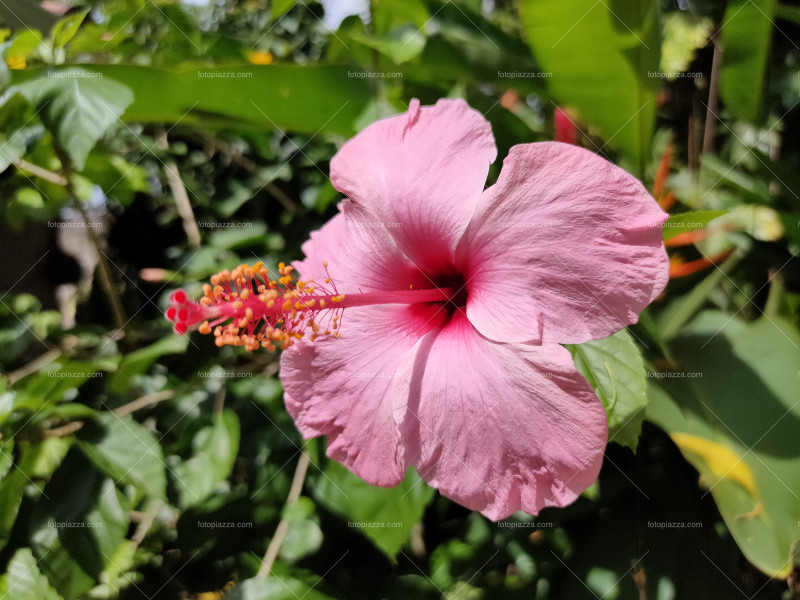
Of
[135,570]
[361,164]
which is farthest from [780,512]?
[135,570]

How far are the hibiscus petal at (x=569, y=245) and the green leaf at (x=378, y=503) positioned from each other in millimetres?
394

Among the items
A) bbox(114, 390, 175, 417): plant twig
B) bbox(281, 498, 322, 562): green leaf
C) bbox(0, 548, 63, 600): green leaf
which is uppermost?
bbox(114, 390, 175, 417): plant twig

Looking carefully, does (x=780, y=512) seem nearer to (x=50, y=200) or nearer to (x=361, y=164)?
(x=361, y=164)

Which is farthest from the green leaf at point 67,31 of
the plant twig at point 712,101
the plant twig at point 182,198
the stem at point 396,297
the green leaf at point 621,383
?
the plant twig at point 712,101

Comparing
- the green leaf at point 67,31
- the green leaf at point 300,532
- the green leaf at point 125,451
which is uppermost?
the green leaf at point 67,31

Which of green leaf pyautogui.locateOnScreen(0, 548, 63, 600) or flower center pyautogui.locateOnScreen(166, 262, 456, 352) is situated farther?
green leaf pyautogui.locateOnScreen(0, 548, 63, 600)

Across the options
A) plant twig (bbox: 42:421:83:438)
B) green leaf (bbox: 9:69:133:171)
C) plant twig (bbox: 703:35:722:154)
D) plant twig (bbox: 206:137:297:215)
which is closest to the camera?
green leaf (bbox: 9:69:133:171)

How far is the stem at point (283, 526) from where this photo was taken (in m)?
1.01

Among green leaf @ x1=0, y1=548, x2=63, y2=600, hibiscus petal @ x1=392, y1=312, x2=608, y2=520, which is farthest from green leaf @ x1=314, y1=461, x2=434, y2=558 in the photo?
green leaf @ x1=0, y1=548, x2=63, y2=600

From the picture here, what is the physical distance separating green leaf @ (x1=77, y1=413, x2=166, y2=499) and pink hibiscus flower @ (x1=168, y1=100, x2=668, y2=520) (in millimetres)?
263

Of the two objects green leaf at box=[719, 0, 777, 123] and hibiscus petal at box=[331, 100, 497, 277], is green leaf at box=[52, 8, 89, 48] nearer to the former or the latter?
hibiscus petal at box=[331, 100, 497, 277]

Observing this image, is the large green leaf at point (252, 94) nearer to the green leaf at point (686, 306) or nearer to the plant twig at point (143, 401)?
the plant twig at point (143, 401)

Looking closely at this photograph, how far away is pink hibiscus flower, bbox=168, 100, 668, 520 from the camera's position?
0.63 metres

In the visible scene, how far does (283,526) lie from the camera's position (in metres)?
1.05
